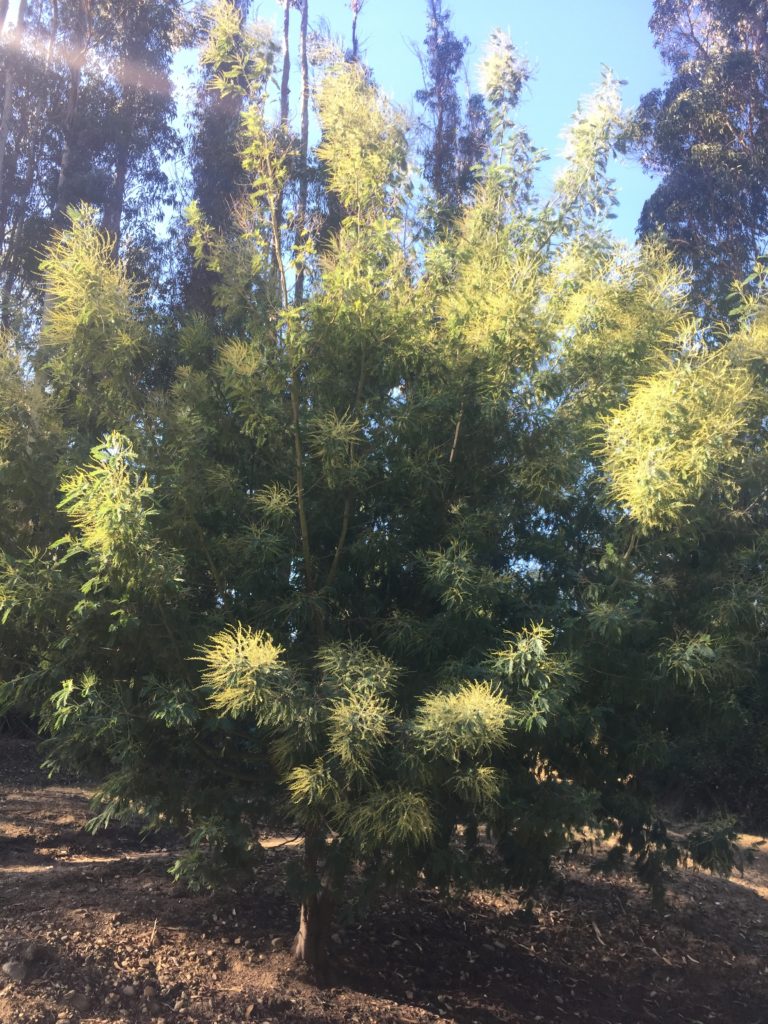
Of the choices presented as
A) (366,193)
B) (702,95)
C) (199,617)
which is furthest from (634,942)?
(702,95)

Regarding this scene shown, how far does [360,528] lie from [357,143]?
7.78ft

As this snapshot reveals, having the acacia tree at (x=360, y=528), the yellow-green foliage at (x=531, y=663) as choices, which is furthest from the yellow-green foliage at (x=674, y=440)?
the yellow-green foliage at (x=531, y=663)

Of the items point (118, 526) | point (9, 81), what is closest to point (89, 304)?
point (118, 526)

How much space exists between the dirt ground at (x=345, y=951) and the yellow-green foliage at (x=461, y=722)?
7.62ft

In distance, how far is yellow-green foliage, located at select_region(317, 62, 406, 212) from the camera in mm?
5609

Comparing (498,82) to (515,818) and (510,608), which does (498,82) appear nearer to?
(510,608)

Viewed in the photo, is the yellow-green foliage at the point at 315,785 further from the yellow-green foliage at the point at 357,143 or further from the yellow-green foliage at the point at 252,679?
the yellow-green foliage at the point at 357,143

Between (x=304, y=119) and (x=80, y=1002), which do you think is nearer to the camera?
(x=80, y=1002)

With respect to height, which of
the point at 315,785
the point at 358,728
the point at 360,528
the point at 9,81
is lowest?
the point at 315,785

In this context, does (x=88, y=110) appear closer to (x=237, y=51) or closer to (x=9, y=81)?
(x=9, y=81)

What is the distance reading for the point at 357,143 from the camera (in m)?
5.59

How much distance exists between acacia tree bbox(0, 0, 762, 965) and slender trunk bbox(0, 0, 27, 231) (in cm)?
1164

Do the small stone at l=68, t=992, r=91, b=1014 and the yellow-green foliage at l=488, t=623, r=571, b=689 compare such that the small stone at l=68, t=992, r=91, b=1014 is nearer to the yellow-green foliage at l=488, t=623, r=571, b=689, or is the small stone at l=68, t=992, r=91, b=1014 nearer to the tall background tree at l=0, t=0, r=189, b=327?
the yellow-green foliage at l=488, t=623, r=571, b=689

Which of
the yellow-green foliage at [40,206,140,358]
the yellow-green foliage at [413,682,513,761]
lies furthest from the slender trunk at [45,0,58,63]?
the yellow-green foliage at [413,682,513,761]
